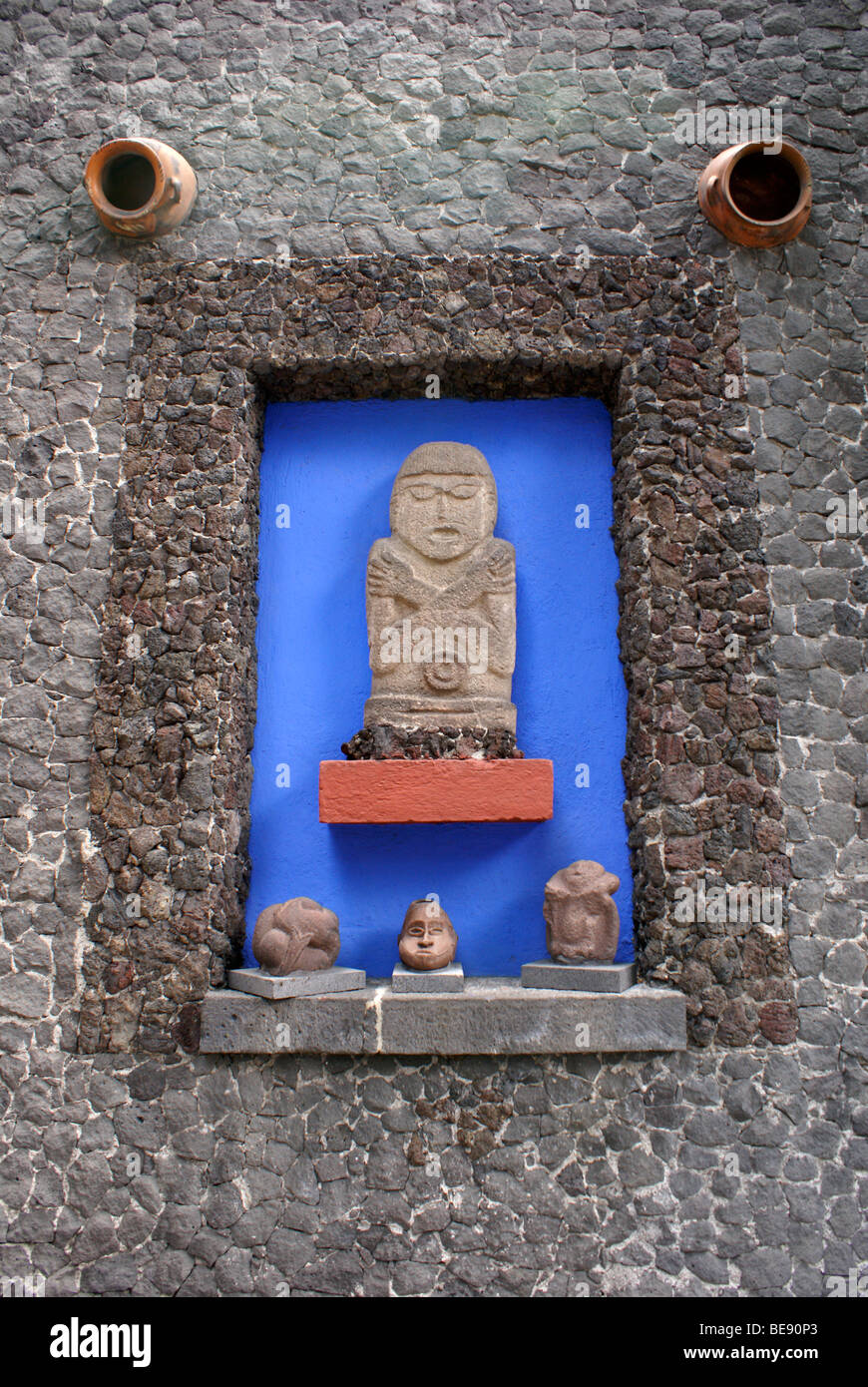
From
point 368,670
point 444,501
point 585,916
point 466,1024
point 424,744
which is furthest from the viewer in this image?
point 368,670

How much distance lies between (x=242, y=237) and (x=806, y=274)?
10.2ft

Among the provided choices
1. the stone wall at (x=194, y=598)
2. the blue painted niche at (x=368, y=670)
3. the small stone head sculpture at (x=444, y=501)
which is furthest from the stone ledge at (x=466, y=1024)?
the small stone head sculpture at (x=444, y=501)

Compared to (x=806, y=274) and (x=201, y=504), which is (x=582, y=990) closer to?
(x=201, y=504)

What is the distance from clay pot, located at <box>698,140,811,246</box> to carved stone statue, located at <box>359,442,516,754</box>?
72.5 inches

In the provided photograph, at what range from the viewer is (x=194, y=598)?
15.9ft

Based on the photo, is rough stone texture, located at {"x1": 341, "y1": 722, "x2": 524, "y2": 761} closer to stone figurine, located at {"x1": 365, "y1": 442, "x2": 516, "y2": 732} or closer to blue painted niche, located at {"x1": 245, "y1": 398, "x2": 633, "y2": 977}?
stone figurine, located at {"x1": 365, "y1": 442, "x2": 516, "y2": 732}

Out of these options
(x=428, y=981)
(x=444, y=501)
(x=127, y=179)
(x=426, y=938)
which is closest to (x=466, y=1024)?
(x=428, y=981)

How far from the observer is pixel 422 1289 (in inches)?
165

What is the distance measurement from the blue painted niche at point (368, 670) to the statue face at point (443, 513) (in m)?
0.35

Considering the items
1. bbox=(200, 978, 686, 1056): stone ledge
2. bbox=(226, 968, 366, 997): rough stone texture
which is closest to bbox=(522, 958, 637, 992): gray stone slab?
bbox=(200, 978, 686, 1056): stone ledge

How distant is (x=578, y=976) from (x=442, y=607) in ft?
6.43

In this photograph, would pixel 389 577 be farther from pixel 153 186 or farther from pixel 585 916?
pixel 153 186

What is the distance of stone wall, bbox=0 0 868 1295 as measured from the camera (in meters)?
4.25

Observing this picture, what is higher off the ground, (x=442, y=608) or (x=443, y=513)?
(x=443, y=513)
